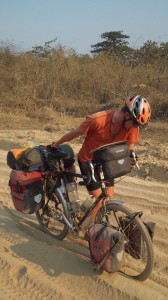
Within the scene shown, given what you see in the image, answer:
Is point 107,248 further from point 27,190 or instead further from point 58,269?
point 27,190

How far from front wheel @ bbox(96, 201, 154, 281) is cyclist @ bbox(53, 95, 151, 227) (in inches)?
8.9

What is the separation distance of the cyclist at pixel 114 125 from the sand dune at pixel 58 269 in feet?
2.07

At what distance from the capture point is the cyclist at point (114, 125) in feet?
12.6

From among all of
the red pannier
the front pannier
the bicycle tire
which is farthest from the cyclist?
the bicycle tire

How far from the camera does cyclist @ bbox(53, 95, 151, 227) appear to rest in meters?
3.83

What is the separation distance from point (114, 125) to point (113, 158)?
1.57 feet

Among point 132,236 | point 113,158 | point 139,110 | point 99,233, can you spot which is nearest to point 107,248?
point 99,233

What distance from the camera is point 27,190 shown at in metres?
4.57

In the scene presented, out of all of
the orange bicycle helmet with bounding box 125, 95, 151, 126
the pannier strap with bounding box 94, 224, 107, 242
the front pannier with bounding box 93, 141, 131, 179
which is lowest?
the pannier strap with bounding box 94, 224, 107, 242

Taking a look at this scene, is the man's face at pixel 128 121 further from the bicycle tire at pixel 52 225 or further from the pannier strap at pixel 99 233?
the bicycle tire at pixel 52 225

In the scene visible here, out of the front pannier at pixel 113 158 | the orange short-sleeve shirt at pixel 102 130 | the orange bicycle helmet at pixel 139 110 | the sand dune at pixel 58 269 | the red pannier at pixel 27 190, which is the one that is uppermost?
the orange bicycle helmet at pixel 139 110

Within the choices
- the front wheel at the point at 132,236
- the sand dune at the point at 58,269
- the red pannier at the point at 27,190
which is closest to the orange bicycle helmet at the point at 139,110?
the front wheel at the point at 132,236

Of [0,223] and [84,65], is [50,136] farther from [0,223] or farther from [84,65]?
[84,65]

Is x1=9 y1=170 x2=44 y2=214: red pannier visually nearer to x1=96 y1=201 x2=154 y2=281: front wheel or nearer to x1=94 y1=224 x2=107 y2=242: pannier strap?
x1=96 y1=201 x2=154 y2=281: front wheel
